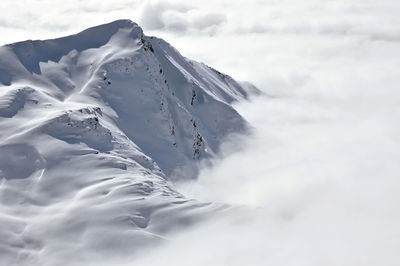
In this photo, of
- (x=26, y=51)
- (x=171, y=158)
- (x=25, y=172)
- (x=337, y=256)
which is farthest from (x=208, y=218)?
(x=26, y=51)

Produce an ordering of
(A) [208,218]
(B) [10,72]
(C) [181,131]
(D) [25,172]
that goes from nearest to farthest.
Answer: (A) [208,218] < (D) [25,172] < (B) [10,72] < (C) [181,131]

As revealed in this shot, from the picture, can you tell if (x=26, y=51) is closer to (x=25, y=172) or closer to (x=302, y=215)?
(x=25, y=172)

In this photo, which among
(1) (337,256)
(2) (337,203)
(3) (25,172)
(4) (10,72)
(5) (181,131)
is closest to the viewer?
(1) (337,256)

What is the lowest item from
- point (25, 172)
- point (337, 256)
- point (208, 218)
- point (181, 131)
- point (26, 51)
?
point (337, 256)

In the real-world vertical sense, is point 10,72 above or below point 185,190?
above

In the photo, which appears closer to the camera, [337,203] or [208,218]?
[208,218]

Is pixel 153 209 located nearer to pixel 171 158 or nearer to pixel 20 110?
pixel 20 110

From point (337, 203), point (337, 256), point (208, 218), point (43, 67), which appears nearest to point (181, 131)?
point (43, 67)
